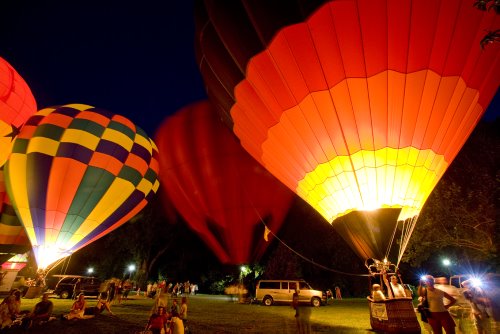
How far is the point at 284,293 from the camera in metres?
14.8

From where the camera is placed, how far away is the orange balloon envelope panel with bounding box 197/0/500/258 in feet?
16.5

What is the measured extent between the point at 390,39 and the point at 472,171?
11.3 m

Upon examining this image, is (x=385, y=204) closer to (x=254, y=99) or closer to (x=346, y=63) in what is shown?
(x=346, y=63)

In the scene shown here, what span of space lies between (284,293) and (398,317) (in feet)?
35.0

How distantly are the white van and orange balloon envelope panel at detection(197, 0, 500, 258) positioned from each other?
9.61 meters

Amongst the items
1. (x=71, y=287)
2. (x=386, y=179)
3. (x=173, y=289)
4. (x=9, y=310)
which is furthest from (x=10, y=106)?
(x=173, y=289)

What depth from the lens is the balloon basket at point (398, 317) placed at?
4754mm

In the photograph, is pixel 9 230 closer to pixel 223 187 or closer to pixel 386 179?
pixel 223 187

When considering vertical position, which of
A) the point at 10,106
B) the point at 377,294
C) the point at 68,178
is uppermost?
the point at 10,106

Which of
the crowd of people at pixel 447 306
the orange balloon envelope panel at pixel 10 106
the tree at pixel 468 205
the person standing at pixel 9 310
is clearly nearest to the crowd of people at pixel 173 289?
the person standing at pixel 9 310

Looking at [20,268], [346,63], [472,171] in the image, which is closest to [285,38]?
[346,63]

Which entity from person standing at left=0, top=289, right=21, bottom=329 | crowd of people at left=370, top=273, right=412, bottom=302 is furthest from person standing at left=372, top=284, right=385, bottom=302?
person standing at left=0, top=289, right=21, bottom=329

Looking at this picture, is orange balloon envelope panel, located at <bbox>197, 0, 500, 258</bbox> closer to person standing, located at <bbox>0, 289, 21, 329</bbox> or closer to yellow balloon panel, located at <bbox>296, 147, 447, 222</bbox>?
yellow balloon panel, located at <bbox>296, 147, 447, 222</bbox>

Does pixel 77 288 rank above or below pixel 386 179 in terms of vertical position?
below
